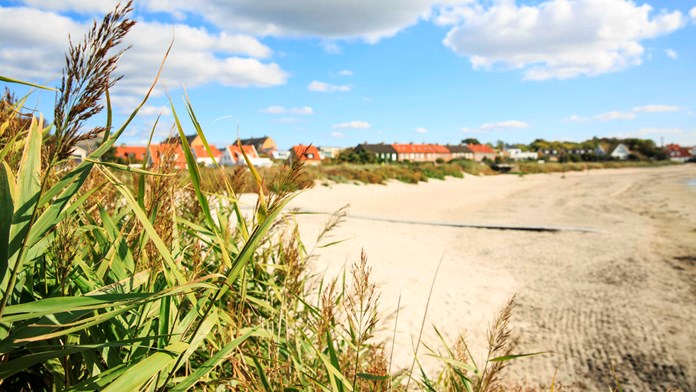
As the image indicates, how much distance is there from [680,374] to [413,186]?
94.8ft

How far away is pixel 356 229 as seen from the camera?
41.0 feet

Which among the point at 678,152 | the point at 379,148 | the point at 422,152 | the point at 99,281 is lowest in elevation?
the point at 99,281

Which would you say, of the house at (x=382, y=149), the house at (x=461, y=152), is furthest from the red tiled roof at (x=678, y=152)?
the house at (x=382, y=149)

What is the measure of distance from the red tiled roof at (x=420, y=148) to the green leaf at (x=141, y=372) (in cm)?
9606

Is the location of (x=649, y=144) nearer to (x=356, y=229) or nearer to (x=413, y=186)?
(x=413, y=186)

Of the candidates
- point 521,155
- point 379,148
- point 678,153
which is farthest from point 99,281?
point 678,153

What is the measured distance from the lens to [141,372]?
41.0 inches

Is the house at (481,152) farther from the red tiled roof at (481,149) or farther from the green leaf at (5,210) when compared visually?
the green leaf at (5,210)

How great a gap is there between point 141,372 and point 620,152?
123765 mm

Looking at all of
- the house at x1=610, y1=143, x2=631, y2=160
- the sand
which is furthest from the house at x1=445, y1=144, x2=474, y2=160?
the sand

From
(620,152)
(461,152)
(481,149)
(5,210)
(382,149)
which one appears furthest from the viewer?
(481,149)

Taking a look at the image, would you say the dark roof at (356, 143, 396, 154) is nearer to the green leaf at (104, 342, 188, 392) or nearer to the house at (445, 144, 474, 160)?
the house at (445, 144, 474, 160)

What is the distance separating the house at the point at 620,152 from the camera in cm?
10288

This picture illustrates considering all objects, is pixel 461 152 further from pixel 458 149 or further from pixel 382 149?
pixel 382 149
